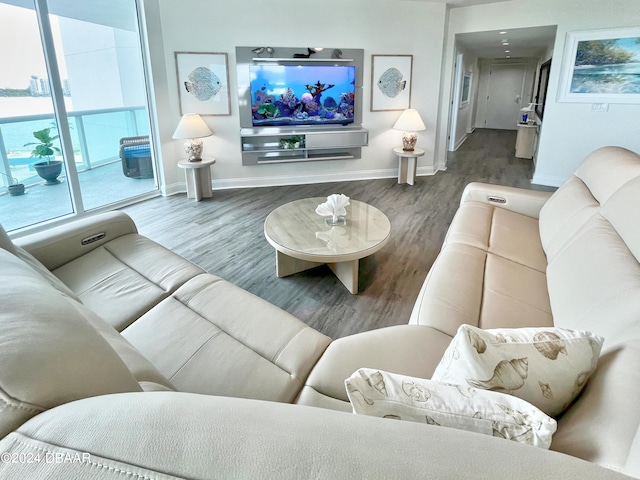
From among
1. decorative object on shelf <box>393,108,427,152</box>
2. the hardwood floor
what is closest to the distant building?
the hardwood floor

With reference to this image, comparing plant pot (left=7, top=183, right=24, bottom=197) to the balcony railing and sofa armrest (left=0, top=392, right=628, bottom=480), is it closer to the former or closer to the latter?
the balcony railing

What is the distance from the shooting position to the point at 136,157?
16.3 ft

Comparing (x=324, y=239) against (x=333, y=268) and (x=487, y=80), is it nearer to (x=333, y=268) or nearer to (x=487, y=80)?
(x=333, y=268)

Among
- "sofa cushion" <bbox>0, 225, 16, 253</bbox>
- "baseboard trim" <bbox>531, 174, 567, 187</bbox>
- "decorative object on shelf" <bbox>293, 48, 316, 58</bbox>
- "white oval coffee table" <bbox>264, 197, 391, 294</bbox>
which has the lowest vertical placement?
"baseboard trim" <bbox>531, 174, 567, 187</bbox>

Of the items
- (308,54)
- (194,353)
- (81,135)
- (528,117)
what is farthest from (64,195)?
(528,117)

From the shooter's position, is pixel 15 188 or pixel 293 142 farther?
pixel 293 142

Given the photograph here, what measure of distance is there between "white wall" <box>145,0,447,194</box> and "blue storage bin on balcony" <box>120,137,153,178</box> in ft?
0.90

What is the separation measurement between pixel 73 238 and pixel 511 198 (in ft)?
9.52

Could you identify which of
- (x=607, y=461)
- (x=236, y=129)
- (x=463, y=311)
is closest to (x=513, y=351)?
(x=607, y=461)

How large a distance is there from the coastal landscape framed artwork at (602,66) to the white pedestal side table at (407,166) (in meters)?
2.03

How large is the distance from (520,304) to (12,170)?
440cm

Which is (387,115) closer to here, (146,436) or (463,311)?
(463,311)

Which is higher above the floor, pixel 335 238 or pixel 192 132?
pixel 192 132

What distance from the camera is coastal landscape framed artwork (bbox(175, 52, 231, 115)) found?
4758mm
